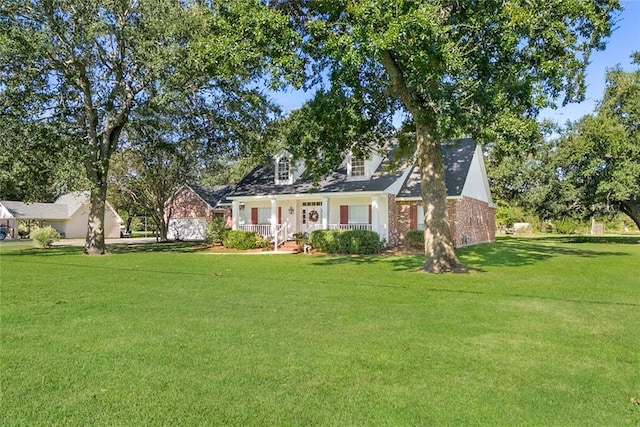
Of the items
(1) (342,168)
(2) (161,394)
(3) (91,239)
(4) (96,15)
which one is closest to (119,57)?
(4) (96,15)

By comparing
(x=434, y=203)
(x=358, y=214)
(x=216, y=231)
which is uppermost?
(x=358, y=214)

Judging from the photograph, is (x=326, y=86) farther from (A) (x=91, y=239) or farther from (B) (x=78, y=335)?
(A) (x=91, y=239)

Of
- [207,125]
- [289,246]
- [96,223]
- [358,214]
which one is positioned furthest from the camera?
[358,214]

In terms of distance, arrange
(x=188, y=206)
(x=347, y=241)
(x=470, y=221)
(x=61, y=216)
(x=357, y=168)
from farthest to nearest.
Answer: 1. (x=61, y=216)
2. (x=188, y=206)
3. (x=470, y=221)
4. (x=357, y=168)
5. (x=347, y=241)

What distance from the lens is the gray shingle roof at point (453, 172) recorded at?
22266 mm

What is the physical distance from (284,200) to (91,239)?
973 cm

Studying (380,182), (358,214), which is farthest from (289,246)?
(380,182)

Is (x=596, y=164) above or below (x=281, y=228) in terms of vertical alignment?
above

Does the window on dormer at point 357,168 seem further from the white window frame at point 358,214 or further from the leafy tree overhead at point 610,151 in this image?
the leafy tree overhead at point 610,151

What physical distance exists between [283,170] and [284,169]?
0.09 meters

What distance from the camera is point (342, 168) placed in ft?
81.0

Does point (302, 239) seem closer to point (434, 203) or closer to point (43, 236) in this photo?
point (434, 203)

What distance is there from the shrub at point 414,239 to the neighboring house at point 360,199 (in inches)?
46.1

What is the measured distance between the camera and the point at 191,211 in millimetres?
34969
